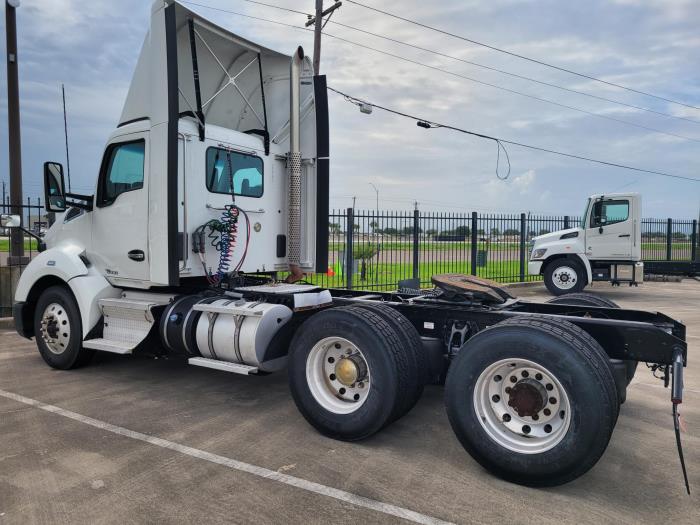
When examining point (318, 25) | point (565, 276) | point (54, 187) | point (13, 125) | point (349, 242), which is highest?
point (318, 25)

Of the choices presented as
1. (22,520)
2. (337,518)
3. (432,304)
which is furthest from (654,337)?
(22,520)

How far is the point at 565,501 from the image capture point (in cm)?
334

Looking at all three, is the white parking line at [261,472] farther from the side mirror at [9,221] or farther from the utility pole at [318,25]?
the utility pole at [318,25]

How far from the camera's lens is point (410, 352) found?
4156 millimetres

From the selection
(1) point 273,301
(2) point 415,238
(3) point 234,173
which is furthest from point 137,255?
(2) point 415,238

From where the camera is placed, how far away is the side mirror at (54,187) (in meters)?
6.29

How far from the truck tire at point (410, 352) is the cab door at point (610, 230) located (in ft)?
40.3

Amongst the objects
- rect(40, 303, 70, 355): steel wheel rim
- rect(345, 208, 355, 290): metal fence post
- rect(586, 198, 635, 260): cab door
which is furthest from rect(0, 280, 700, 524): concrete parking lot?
rect(586, 198, 635, 260): cab door

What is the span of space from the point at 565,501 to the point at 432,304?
1.90m

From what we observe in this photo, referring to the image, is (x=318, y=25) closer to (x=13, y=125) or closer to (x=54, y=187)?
(x=13, y=125)

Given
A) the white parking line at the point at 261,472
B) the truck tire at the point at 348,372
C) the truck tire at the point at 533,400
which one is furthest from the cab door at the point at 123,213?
the truck tire at the point at 533,400

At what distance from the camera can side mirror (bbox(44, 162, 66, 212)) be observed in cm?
629

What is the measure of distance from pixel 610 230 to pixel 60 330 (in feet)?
44.8

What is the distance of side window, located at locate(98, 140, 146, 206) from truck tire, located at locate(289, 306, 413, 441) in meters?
2.77
